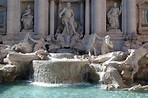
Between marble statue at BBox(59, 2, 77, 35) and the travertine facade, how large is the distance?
0.68m

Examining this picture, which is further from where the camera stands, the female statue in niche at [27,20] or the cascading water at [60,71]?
the female statue in niche at [27,20]

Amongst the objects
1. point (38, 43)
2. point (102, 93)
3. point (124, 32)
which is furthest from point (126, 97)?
point (124, 32)

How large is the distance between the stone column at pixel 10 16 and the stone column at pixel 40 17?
1.59 meters

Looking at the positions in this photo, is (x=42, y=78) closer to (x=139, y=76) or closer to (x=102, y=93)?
(x=102, y=93)

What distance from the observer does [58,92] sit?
10312 mm

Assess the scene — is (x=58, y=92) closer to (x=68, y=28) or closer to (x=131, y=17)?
(x=68, y=28)

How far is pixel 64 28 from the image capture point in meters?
17.9

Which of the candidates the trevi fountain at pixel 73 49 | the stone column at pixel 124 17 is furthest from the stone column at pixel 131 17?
the stone column at pixel 124 17

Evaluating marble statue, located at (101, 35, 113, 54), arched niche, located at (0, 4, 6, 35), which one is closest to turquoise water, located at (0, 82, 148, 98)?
marble statue, located at (101, 35, 113, 54)

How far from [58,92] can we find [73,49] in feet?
22.0

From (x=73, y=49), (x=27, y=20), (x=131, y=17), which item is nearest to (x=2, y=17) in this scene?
(x=27, y=20)

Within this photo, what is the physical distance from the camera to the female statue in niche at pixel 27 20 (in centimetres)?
1841

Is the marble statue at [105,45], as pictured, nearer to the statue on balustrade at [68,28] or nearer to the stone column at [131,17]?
the statue on balustrade at [68,28]

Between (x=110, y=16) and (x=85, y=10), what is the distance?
5.62ft
